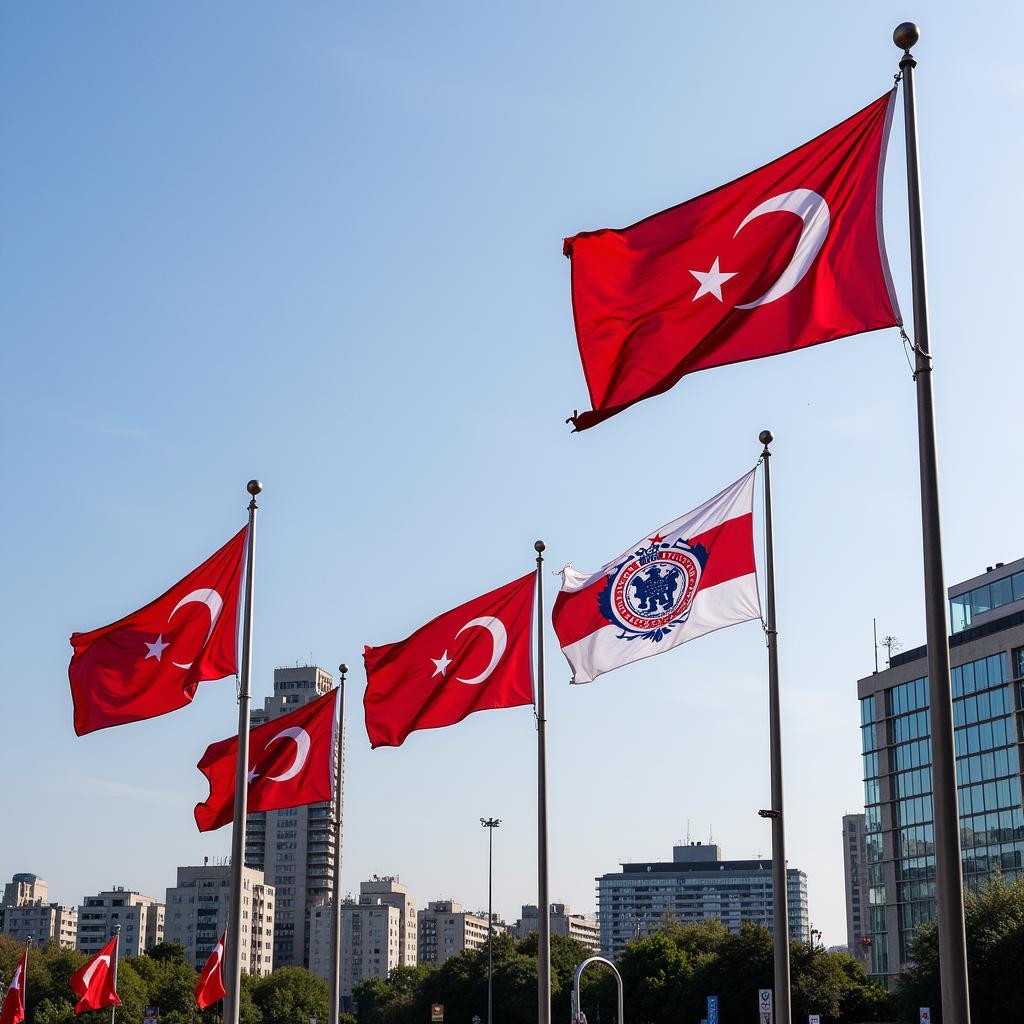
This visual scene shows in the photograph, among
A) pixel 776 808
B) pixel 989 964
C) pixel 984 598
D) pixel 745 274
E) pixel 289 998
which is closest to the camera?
pixel 745 274

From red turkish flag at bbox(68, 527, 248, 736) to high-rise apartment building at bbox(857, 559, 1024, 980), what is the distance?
7933 cm

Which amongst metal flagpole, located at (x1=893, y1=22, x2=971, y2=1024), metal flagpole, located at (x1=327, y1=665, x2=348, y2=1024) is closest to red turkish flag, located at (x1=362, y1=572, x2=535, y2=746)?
metal flagpole, located at (x1=327, y1=665, x2=348, y2=1024)

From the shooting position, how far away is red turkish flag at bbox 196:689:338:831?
30.8 m

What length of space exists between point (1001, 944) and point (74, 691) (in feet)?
152

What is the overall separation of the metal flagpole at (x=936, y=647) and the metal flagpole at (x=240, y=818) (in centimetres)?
1316

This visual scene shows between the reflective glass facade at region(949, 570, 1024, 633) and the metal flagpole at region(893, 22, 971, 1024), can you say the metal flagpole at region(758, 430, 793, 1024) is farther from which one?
the reflective glass facade at region(949, 570, 1024, 633)

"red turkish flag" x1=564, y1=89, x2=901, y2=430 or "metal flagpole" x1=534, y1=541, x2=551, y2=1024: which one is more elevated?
"red turkish flag" x1=564, y1=89, x2=901, y2=430

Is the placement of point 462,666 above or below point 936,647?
above

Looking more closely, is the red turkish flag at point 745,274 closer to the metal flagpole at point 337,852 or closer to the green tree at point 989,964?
the metal flagpole at point 337,852

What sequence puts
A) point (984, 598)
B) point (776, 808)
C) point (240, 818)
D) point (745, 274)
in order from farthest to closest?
point (984, 598)
point (240, 818)
point (776, 808)
point (745, 274)

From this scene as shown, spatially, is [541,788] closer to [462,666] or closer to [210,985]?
[462,666]

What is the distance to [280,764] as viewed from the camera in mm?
31438

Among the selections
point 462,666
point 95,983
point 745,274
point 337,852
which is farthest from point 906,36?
point 95,983

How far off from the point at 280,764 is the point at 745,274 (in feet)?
65.8
